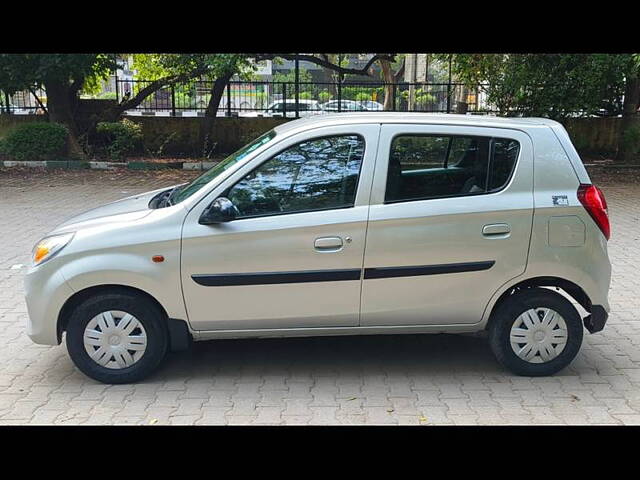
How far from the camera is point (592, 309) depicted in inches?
187

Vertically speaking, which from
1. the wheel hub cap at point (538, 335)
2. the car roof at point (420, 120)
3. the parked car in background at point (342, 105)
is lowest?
the wheel hub cap at point (538, 335)

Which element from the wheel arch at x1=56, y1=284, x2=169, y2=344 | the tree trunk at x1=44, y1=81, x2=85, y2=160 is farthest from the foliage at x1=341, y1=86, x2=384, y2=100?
the wheel arch at x1=56, y1=284, x2=169, y2=344

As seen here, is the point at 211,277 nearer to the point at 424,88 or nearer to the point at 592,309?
the point at 592,309

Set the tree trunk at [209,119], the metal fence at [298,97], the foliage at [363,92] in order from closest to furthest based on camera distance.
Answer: the tree trunk at [209,119] → the metal fence at [298,97] → the foliage at [363,92]

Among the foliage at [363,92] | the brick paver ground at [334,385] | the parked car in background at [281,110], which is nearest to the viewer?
the brick paver ground at [334,385]

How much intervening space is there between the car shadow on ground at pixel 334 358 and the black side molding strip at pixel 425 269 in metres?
0.80

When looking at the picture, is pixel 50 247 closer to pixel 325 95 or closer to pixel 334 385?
pixel 334 385

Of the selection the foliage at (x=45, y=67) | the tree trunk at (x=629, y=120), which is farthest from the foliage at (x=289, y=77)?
the tree trunk at (x=629, y=120)

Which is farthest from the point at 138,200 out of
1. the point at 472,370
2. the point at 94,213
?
the point at 472,370

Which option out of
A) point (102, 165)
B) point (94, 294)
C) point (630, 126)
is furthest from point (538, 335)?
point (630, 126)

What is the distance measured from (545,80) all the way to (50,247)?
12.6 m

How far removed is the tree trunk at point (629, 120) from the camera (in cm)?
1606

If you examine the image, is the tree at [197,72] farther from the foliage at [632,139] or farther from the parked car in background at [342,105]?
the foliage at [632,139]

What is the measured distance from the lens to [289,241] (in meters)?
4.49
